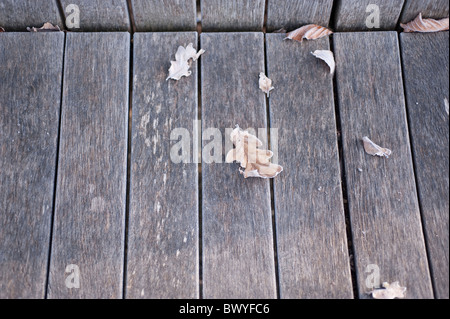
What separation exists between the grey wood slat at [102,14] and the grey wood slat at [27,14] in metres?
0.04

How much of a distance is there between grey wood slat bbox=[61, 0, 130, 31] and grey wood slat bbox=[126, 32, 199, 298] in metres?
0.08

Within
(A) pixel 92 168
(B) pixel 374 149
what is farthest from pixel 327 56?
(A) pixel 92 168

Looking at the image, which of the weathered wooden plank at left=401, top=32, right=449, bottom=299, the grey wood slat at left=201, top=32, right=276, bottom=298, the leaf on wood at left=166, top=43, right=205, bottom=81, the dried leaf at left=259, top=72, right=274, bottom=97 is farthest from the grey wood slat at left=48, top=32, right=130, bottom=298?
the weathered wooden plank at left=401, top=32, right=449, bottom=299

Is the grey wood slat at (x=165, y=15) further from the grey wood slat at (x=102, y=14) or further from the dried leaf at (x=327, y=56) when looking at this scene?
the dried leaf at (x=327, y=56)

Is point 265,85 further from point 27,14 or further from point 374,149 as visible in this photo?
point 27,14

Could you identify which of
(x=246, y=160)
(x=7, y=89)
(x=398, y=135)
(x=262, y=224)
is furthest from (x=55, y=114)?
(x=398, y=135)

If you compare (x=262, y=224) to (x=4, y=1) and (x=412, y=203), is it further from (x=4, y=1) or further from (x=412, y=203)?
(x=4, y=1)

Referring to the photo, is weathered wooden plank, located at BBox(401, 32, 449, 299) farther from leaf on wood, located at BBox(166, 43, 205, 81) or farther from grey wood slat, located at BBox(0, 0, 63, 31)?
grey wood slat, located at BBox(0, 0, 63, 31)

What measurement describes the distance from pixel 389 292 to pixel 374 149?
0.44 m

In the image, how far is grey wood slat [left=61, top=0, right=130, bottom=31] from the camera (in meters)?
1.36

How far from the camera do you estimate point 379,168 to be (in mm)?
1285

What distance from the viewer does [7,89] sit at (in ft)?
4.40

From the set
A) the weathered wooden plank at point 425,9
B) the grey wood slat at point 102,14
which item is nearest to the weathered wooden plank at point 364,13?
the weathered wooden plank at point 425,9
